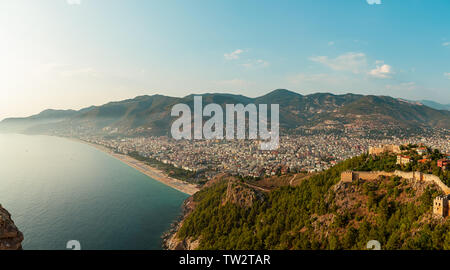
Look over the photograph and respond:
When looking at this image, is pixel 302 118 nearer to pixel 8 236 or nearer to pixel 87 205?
pixel 87 205

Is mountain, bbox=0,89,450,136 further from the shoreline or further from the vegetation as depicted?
the vegetation

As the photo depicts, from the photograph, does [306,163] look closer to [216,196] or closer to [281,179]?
[281,179]

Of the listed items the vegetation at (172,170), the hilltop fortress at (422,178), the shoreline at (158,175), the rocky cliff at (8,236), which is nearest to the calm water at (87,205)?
the shoreline at (158,175)

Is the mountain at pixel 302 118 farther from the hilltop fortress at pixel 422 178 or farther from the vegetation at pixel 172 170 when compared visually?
the hilltop fortress at pixel 422 178

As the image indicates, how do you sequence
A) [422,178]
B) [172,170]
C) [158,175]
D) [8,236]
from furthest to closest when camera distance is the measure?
[172,170] → [158,175] → [422,178] → [8,236]

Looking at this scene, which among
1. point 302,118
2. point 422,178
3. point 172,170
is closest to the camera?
point 422,178

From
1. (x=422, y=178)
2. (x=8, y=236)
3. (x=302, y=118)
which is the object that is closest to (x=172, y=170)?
(x=422, y=178)
